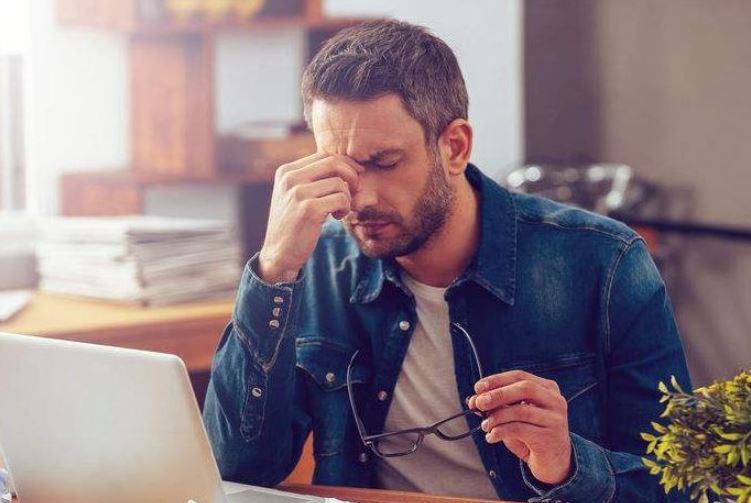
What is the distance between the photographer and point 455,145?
1.93 m

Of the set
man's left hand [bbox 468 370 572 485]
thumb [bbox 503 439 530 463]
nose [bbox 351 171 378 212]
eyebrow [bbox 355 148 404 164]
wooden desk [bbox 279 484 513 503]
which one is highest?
eyebrow [bbox 355 148 404 164]

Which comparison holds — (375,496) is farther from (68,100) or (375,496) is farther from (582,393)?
(68,100)

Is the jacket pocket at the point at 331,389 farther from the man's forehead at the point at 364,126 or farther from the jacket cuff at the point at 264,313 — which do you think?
the man's forehead at the point at 364,126

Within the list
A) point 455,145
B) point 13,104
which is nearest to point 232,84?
point 13,104

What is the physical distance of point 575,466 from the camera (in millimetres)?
1604

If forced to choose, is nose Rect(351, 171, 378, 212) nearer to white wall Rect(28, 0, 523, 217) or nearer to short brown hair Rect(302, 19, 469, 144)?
short brown hair Rect(302, 19, 469, 144)

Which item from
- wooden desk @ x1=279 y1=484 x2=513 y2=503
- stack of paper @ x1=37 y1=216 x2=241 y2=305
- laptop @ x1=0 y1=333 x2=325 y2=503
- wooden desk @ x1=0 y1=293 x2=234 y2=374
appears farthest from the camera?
stack of paper @ x1=37 y1=216 x2=241 y2=305

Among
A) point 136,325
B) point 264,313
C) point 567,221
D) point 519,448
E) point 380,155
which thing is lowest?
point 136,325

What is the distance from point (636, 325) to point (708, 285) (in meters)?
3.45

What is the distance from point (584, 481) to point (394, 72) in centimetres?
63

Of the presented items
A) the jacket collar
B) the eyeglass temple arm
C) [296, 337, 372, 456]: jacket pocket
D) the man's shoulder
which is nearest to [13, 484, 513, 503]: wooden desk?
the eyeglass temple arm

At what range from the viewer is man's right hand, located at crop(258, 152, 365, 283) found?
1.80 m

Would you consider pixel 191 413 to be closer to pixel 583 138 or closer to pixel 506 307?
pixel 506 307

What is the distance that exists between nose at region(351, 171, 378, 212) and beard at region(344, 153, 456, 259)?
0.01 metres
